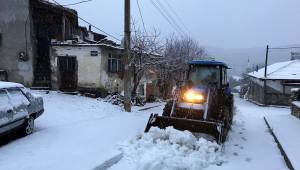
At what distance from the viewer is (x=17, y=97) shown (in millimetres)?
11406

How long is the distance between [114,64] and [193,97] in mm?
15515

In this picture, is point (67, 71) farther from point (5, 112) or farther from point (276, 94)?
point (276, 94)

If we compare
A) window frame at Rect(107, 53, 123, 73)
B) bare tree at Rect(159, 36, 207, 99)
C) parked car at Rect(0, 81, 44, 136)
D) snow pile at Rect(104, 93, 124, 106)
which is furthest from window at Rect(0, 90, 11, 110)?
Result: bare tree at Rect(159, 36, 207, 99)

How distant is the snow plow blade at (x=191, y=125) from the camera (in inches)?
433

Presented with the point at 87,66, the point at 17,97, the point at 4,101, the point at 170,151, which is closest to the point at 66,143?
the point at 4,101

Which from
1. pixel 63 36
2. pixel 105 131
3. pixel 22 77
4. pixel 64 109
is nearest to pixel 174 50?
pixel 63 36

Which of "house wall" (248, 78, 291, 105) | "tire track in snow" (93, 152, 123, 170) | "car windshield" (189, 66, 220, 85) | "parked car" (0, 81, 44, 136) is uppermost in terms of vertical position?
"car windshield" (189, 66, 220, 85)

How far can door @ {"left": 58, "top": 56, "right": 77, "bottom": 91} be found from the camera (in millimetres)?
25788

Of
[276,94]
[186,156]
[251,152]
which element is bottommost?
[276,94]

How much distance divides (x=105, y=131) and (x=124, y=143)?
2.50 m

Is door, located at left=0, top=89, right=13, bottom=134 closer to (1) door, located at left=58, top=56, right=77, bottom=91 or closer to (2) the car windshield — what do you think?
(2) the car windshield

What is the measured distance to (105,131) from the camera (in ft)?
42.3

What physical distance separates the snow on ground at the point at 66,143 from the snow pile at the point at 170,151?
2.15 feet

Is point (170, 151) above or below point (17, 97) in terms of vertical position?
below
